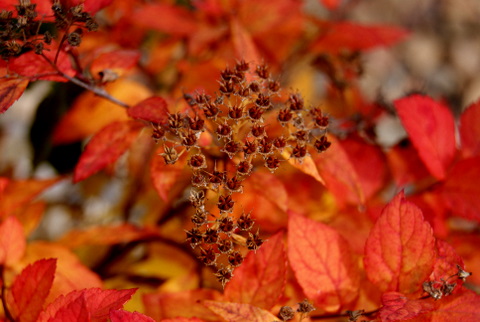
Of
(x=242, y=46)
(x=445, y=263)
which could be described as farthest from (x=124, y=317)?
(x=242, y=46)

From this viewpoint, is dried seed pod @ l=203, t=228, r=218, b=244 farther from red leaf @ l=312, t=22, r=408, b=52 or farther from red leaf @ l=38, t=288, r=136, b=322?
red leaf @ l=312, t=22, r=408, b=52

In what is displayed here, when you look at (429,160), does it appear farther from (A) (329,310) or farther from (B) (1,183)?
(B) (1,183)

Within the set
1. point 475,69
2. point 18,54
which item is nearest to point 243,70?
point 18,54

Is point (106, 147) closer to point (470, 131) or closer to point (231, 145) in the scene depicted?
point (231, 145)

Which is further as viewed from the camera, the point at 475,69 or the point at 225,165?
the point at 475,69

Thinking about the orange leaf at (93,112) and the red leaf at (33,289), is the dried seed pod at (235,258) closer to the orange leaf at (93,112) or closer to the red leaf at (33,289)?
the red leaf at (33,289)

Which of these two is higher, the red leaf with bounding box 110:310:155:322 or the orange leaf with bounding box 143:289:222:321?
the red leaf with bounding box 110:310:155:322

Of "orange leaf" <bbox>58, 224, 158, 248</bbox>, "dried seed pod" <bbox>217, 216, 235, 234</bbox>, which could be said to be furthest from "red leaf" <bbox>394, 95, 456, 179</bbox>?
"orange leaf" <bbox>58, 224, 158, 248</bbox>
